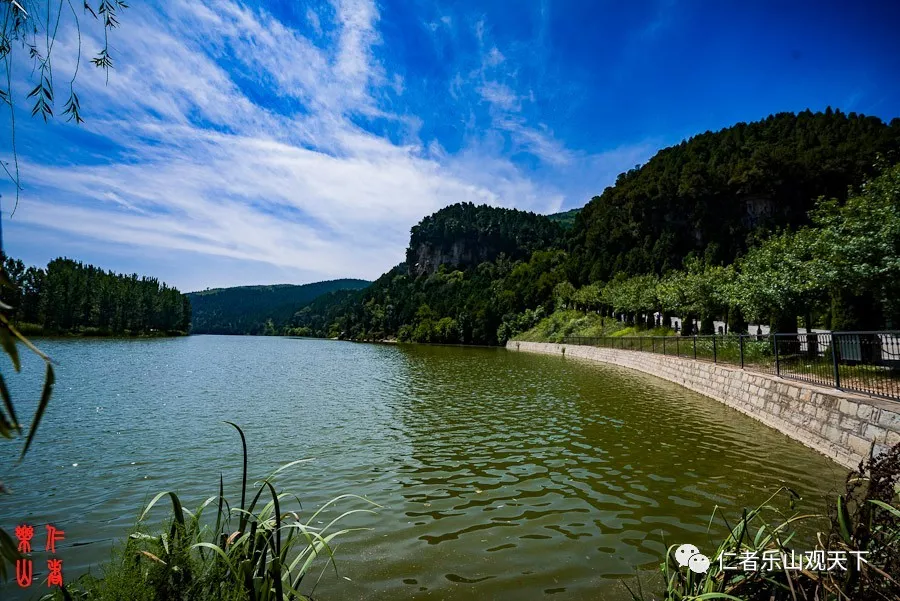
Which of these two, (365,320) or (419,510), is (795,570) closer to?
(419,510)

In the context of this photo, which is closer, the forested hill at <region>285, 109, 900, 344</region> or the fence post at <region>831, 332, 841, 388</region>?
the fence post at <region>831, 332, 841, 388</region>

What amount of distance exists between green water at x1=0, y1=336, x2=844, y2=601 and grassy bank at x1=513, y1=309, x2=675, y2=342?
3554cm

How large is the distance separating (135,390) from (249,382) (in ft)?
18.4

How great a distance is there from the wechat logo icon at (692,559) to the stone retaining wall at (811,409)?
1478mm

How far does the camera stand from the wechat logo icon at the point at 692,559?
350cm

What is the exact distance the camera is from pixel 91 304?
292 feet

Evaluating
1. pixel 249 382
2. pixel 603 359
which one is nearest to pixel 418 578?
pixel 249 382

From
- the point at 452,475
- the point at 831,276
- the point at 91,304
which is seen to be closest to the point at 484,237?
the point at 91,304

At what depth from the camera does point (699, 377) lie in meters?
19.6

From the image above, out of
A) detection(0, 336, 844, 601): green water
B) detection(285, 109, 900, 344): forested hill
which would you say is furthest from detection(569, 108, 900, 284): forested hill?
detection(0, 336, 844, 601): green water

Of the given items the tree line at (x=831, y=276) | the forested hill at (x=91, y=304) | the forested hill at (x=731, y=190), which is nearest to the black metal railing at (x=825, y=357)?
the tree line at (x=831, y=276)

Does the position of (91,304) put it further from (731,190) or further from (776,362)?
(731,190)

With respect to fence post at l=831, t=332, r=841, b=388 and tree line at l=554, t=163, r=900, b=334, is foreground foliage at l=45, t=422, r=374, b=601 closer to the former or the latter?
fence post at l=831, t=332, r=841, b=388

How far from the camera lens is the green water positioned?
5.52 m
